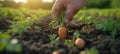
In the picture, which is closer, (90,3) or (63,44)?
(63,44)

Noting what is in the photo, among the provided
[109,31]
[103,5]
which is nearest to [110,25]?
[109,31]

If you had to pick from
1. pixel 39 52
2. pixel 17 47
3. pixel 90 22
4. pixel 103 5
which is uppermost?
pixel 17 47

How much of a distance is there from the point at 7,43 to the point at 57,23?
1.63 metres

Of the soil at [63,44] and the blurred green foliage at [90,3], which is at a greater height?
the soil at [63,44]

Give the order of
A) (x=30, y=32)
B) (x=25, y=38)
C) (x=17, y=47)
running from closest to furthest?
1. (x=17, y=47)
2. (x=25, y=38)
3. (x=30, y=32)

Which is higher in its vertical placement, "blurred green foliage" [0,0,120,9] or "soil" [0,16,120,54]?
"soil" [0,16,120,54]

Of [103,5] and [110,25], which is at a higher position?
[110,25]

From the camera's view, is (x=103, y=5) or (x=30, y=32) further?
(x=103, y=5)

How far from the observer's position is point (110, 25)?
134 inches

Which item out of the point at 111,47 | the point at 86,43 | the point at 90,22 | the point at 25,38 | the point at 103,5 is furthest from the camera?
the point at 103,5

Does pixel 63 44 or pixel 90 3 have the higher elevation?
pixel 63 44

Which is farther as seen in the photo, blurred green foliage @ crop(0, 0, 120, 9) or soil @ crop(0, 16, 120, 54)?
blurred green foliage @ crop(0, 0, 120, 9)

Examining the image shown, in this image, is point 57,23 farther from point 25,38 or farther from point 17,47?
point 17,47

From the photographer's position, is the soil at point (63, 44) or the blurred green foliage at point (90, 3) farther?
the blurred green foliage at point (90, 3)
